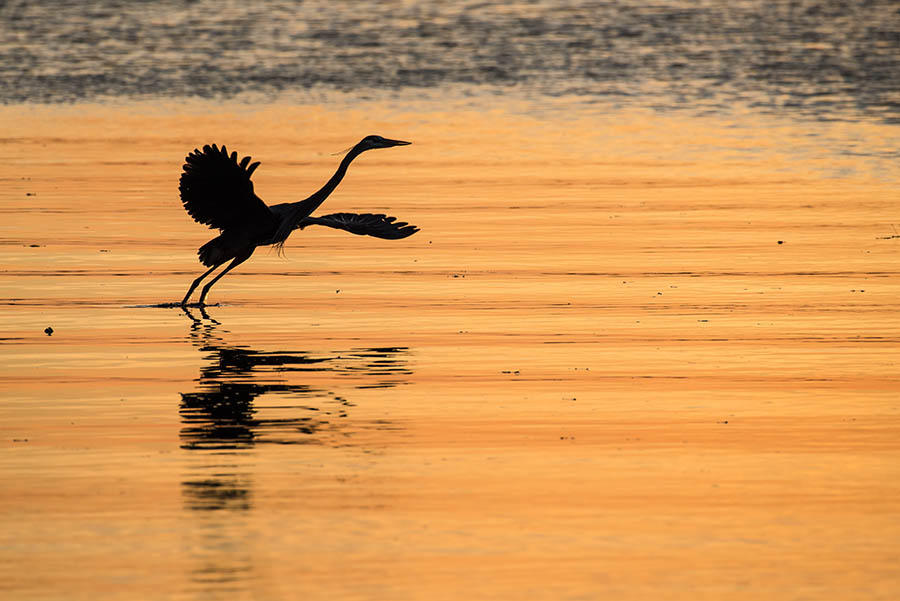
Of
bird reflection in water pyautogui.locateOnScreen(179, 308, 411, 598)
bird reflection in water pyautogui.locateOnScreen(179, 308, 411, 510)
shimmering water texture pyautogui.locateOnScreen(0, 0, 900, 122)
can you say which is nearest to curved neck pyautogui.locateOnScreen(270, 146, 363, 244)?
bird reflection in water pyautogui.locateOnScreen(179, 308, 411, 598)

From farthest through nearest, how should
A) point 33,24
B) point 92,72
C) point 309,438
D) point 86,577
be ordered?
point 33,24 < point 92,72 < point 309,438 < point 86,577

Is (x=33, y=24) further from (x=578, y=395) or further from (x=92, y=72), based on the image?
(x=578, y=395)

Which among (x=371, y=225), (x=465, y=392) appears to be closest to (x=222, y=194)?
(x=371, y=225)

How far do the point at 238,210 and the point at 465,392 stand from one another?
4283mm

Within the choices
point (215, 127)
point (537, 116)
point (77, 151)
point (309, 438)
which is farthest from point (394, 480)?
point (537, 116)

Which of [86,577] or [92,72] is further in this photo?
[92,72]

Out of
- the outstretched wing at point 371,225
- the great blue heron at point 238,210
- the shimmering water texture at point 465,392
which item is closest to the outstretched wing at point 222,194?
the great blue heron at point 238,210

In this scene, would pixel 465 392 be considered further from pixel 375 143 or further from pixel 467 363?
pixel 375 143

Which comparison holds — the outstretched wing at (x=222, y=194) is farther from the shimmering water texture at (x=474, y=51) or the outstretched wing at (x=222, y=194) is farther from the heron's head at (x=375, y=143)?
the shimmering water texture at (x=474, y=51)

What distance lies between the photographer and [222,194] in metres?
15.4

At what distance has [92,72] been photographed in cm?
3728

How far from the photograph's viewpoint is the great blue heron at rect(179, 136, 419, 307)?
1526cm

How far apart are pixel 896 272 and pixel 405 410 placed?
6.30 metres

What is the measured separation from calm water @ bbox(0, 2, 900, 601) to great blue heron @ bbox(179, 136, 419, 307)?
16.5 inches
